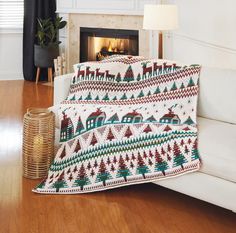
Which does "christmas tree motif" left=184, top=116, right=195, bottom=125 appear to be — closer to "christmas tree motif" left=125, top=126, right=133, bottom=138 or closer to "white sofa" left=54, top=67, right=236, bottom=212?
"white sofa" left=54, top=67, right=236, bottom=212

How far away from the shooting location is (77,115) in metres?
3.31

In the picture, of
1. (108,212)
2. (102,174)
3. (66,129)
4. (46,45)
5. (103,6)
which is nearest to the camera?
(108,212)

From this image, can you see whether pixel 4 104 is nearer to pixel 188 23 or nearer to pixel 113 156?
pixel 188 23

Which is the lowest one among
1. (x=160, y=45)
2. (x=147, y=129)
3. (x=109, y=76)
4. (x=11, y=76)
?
(x=147, y=129)

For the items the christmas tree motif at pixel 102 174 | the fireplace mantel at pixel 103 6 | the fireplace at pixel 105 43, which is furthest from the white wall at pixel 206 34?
the christmas tree motif at pixel 102 174

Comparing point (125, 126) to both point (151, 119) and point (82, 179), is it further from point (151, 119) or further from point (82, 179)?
point (82, 179)

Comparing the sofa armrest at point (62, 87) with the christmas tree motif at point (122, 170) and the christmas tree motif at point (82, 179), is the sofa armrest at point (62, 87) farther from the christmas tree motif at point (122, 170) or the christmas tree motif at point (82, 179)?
the christmas tree motif at point (122, 170)

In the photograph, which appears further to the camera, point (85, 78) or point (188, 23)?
point (188, 23)

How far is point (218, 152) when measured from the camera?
8.90ft

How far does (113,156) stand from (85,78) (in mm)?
718

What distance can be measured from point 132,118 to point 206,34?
208 centimetres

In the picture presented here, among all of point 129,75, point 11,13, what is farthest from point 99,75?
point 11,13

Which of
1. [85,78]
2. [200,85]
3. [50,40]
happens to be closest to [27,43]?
[50,40]

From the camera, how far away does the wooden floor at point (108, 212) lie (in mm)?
2656
